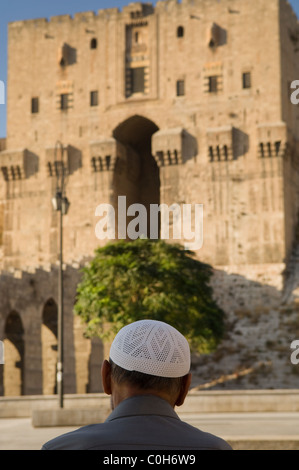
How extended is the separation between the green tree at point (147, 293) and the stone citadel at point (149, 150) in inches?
361

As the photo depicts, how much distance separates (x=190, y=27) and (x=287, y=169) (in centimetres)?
1127

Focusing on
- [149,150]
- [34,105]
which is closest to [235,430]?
[34,105]

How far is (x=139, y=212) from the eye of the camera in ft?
186

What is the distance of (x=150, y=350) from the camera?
3.12 m

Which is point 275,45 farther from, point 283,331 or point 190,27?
point 283,331

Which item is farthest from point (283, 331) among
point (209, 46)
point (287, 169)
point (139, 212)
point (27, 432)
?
point (27, 432)

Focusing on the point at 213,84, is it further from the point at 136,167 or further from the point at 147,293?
the point at 147,293

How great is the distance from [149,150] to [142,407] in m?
57.0

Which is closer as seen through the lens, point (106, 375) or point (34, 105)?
point (106, 375)

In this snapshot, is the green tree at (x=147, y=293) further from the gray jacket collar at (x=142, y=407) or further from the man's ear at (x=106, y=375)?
the gray jacket collar at (x=142, y=407)

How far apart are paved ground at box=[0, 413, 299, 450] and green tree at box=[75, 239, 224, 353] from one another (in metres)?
10.1

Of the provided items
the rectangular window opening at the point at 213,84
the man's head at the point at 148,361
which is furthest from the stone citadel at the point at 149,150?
the man's head at the point at 148,361

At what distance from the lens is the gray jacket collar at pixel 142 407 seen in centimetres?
312
